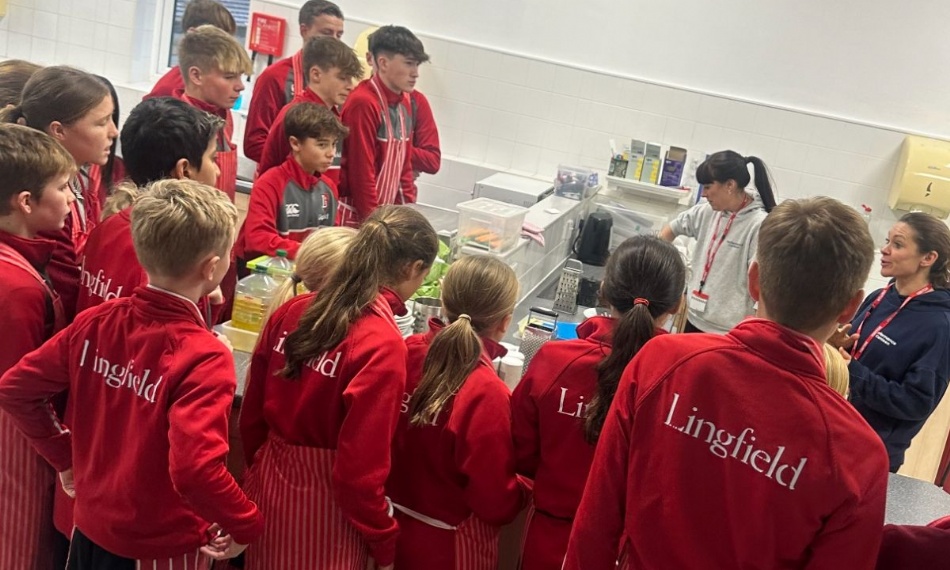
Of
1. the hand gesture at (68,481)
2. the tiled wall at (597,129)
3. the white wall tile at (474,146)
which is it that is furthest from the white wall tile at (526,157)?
the hand gesture at (68,481)

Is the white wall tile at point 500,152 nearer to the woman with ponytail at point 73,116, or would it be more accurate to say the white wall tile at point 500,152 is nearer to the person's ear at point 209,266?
the woman with ponytail at point 73,116

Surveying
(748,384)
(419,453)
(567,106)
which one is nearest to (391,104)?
(567,106)

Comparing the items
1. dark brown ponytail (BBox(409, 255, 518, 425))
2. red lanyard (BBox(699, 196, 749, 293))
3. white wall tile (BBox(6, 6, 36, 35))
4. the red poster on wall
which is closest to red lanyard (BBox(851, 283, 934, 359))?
red lanyard (BBox(699, 196, 749, 293))

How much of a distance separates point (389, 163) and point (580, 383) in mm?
2388

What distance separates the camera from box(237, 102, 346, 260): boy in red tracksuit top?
9.85 ft

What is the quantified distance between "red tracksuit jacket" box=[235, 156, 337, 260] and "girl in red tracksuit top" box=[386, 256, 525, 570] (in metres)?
1.10

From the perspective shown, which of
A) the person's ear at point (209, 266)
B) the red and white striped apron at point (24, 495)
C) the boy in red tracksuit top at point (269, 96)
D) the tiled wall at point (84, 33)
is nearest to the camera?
the person's ear at point (209, 266)

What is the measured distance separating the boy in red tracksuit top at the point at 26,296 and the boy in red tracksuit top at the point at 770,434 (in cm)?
133

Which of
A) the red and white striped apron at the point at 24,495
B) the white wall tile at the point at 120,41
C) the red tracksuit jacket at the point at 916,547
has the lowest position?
the red and white striped apron at the point at 24,495

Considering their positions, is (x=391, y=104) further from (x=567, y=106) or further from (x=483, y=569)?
(x=483, y=569)

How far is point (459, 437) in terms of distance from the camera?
192 cm

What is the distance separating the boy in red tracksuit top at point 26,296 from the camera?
1869 mm

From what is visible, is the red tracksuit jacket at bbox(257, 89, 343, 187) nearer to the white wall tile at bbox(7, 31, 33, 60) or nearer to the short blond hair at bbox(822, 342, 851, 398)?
the short blond hair at bbox(822, 342, 851, 398)

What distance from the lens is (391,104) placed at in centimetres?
403
